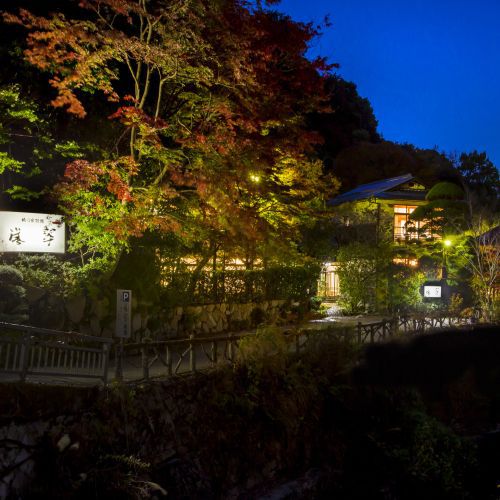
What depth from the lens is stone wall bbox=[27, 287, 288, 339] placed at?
1262 centimetres

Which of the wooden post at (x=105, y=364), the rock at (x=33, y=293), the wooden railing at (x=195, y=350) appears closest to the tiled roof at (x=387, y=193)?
the wooden railing at (x=195, y=350)

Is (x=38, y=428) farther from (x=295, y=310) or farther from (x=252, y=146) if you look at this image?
(x=295, y=310)

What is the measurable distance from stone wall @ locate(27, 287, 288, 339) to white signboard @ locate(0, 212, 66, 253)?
1199 millimetres

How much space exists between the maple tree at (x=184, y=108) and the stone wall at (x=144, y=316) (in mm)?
1476

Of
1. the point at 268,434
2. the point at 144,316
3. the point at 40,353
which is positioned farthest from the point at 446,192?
the point at 40,353

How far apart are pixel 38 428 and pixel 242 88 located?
9.91 meters

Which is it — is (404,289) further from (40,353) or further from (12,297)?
(40,353)

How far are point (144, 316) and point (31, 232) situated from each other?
12.5 ft

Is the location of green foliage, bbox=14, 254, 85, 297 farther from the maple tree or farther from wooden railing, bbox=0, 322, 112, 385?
wooden railing, bbox=0, 322, 112, 385

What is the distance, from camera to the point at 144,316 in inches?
574

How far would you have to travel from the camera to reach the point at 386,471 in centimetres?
A: 1121

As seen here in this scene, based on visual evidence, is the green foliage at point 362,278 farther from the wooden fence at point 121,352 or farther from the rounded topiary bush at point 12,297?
the rounded topiary bush at point 12,297

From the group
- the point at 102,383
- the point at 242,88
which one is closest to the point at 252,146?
the point at 242,88

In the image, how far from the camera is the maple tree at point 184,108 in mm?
12141
